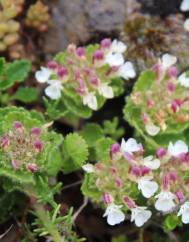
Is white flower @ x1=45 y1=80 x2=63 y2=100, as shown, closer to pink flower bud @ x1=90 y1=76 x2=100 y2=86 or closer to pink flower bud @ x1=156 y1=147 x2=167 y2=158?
pink flower bud @ x1=90 y1=76 x2=100 y2=86

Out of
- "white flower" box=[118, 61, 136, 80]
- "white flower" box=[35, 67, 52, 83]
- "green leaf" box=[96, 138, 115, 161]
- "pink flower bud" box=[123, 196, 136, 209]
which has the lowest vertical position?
"pink flower bud" box=[123, 196, 136, 209]

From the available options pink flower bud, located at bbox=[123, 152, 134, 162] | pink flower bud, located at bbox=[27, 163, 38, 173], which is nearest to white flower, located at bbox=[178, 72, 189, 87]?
pink flower bud, located at bbox=[123, 152, 134, 162]

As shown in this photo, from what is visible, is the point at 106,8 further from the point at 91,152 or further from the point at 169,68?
the point at 91,152

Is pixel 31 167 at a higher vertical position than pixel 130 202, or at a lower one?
higher

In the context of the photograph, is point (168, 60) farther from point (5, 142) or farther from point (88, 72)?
point (5, 142)

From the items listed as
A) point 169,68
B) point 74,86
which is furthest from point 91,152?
point 169,68

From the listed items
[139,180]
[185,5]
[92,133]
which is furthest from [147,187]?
[185,5]
